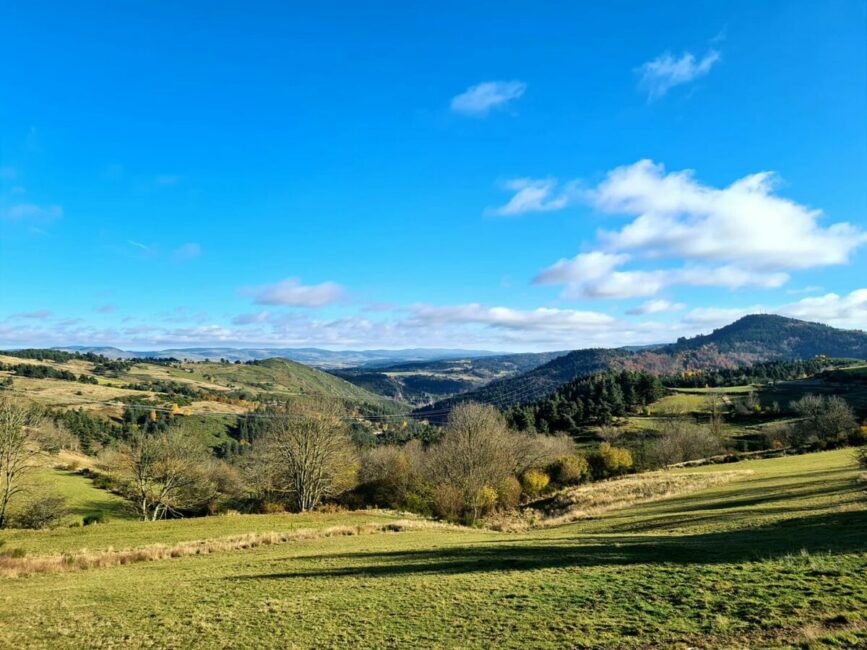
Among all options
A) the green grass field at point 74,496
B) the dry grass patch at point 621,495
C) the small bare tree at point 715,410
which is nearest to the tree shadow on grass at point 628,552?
the dry grass patch at point 621,495

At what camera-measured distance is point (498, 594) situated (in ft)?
49.7

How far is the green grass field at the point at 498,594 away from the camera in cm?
1138

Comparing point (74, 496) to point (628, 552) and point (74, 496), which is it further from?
point (628, 552)

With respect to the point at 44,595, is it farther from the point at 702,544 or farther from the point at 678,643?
the point at 702,544

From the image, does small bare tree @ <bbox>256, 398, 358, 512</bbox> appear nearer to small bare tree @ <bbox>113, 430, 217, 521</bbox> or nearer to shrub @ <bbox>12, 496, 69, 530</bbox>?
small bare tree @ <bbox>113, 430, 217, 521</bbox>

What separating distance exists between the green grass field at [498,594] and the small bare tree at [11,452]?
1310 inches

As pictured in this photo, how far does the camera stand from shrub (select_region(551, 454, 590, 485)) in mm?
92250

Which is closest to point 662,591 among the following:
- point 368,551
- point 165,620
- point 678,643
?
point 678,643

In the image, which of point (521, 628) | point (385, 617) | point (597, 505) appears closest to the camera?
point (521, 628)

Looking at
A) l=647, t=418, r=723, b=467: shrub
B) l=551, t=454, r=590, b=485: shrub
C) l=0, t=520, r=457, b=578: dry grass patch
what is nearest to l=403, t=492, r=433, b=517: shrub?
l=0, t=520, r=457, b=578: dry grass patch

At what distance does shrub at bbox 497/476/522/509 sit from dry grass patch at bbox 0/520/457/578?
36.2m

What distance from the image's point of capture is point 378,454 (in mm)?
97438

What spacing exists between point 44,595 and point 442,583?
14.9 meters

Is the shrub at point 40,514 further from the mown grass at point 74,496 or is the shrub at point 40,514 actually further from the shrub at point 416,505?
the shrub at point 416,505
